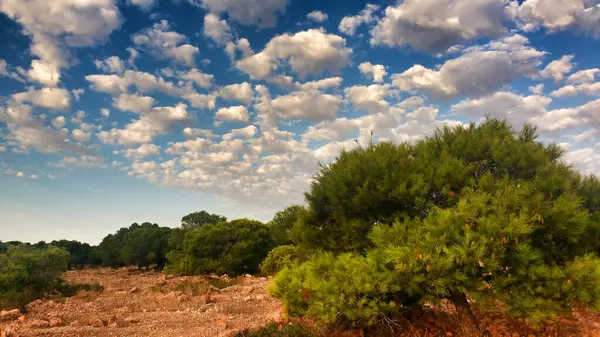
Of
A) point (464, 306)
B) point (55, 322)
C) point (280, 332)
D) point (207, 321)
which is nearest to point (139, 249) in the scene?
point (55, 322)

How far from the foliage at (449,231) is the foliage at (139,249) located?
28488 mm

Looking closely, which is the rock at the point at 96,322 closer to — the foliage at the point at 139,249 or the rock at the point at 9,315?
the rock at the point at 9,315

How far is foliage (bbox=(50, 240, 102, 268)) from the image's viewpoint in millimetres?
43781

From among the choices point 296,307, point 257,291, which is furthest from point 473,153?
point 257,291

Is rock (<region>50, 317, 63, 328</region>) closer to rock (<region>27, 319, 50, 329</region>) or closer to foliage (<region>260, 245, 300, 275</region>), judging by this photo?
rock (<region>27, 319, 50, 329</region>)

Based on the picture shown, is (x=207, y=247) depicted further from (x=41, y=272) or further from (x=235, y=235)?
(x=41, y=272)

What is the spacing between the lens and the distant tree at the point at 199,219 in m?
37.5

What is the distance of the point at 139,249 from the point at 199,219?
6089 mm

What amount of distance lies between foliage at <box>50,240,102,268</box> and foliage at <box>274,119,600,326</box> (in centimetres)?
4281

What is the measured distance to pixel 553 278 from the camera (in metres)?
7.07

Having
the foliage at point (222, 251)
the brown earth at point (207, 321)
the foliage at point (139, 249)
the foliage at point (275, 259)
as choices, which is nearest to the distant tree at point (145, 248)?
the foliage at point (139, 249)

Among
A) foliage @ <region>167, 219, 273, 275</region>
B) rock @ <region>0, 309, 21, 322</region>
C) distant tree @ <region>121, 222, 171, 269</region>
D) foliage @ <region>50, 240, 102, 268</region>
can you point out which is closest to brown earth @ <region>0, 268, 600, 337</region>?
rock @ <region>0, 309, 21, 322</region>

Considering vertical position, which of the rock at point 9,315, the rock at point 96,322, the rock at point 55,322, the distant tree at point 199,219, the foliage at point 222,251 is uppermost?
the distant tree at point 199,219

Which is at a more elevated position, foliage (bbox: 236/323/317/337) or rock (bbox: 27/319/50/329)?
rock (bbox: 27/319/50/329)
